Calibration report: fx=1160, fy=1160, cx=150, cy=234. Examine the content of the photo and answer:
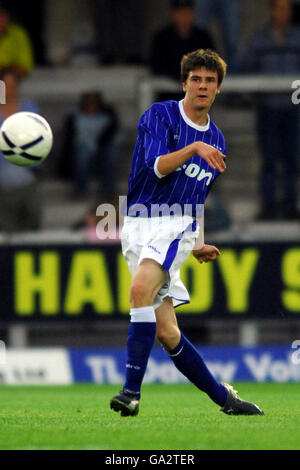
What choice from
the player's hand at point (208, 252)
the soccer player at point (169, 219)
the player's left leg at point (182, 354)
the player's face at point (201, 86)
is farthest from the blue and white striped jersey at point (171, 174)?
the player's left leg at point (182, 354)

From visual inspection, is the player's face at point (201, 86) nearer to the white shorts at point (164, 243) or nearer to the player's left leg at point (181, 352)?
the white shorts at point (164, 243)

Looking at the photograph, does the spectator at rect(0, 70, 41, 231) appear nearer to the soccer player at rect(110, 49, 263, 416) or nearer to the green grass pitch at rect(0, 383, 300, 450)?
the green grass pitch at rect(0, 383, 300, 450)

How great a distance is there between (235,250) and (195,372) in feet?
18.4

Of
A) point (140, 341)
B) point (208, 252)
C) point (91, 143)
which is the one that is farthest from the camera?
point (91, 143)

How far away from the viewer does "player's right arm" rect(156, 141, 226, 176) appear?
6.09 metres

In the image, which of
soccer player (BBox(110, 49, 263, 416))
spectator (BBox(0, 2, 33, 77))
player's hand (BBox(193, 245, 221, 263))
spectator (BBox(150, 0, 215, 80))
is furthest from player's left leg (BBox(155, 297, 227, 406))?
spectator (BBox(0, 2, 33, 77))

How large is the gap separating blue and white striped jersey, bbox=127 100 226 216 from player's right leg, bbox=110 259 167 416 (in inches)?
16.7

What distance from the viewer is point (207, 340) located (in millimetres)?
12812

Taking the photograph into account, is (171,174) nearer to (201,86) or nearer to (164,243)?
(164,243)

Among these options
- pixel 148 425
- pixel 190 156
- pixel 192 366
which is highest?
pixel 190 156

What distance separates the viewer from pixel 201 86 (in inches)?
261

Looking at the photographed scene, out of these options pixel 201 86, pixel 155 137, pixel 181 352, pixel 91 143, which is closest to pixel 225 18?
pixel 91 143

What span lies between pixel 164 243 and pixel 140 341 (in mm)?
567
